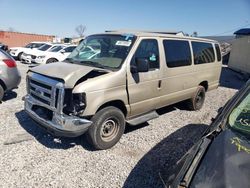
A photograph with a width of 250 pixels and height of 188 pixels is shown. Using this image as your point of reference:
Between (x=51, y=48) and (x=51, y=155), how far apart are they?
534 inches

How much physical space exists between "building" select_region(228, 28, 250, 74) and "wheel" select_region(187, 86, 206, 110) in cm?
982

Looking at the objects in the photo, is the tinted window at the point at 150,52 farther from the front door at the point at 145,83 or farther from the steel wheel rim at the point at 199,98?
the steel wheel rim at the point at 199,98

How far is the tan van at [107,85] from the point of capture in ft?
12.9

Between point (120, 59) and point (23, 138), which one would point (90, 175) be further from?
point (120, 59)

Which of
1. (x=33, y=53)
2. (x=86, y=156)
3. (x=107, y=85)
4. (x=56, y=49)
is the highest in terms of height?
(x=56, y=49)

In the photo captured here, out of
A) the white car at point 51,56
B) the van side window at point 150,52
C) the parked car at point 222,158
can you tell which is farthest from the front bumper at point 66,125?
the white car at point 51,56

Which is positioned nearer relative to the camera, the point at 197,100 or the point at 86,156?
the point at 86,156

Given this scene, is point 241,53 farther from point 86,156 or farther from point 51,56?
point 86,156

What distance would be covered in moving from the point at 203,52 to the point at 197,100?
1401 mm

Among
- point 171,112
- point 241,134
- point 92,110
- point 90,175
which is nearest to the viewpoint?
point 241,134

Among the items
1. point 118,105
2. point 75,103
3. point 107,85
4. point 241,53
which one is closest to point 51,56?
point 118,105

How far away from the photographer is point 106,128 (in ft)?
14.6

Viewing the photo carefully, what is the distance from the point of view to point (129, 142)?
480 cm

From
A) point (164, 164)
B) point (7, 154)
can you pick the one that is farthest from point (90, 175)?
point (7, 154)
